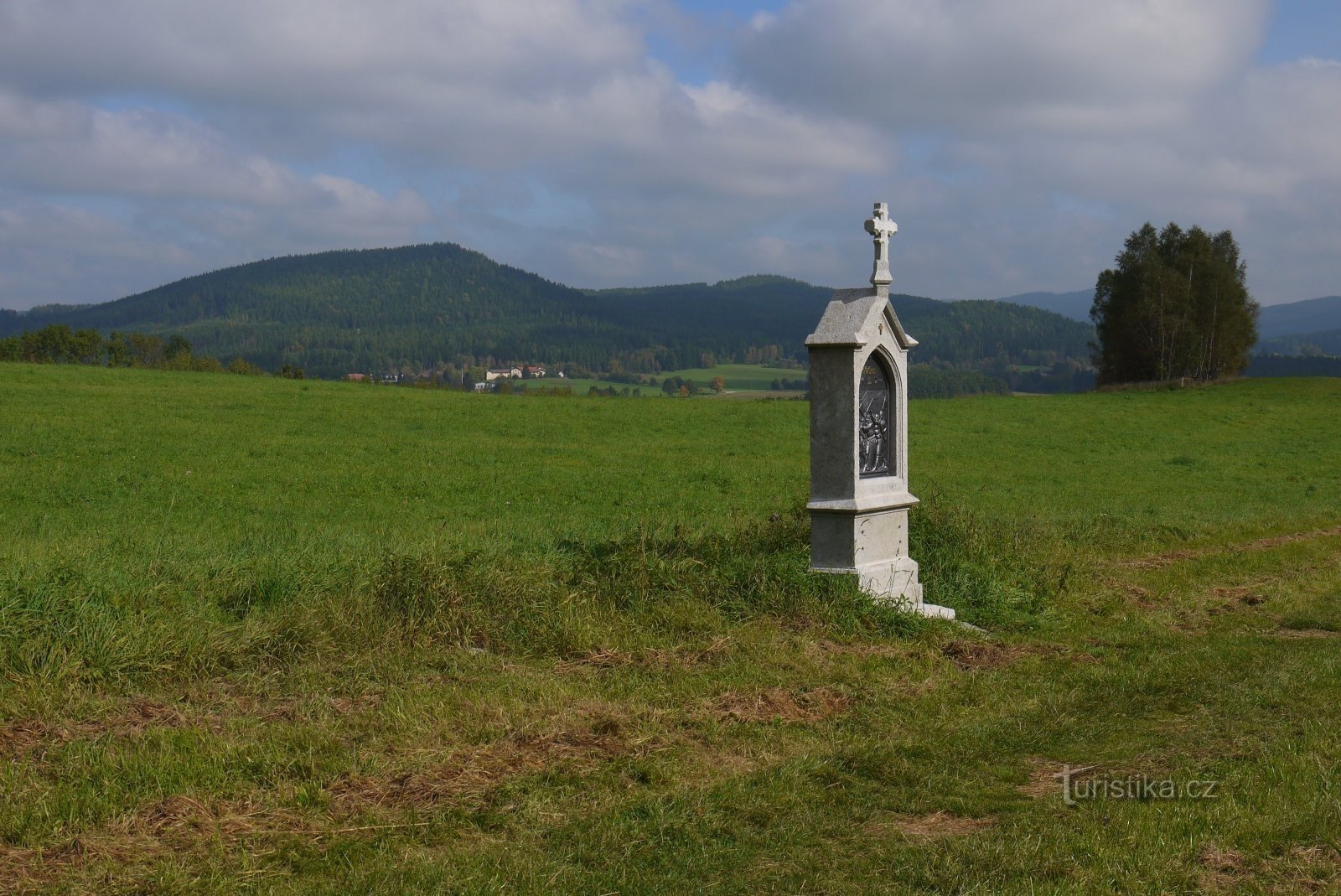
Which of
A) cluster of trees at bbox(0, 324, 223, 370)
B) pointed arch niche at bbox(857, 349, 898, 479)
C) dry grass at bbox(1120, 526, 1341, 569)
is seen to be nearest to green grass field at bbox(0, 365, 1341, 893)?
dry grass at bbox(1120, 526, 1341, 569)

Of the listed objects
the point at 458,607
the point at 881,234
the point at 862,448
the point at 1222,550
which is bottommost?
the point at 1222,550

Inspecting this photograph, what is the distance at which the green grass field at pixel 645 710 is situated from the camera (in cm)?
479

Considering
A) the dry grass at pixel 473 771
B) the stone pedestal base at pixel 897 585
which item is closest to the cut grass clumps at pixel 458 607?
the stone pedestal base at pixel 897 585

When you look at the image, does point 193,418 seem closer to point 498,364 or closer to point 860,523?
point 860,523

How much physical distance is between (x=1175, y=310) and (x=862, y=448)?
6634cm

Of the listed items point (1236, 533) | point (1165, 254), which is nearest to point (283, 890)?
point (1236, 533)

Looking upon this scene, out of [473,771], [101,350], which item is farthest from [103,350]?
[473,771]

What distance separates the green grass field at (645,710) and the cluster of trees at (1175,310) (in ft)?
192

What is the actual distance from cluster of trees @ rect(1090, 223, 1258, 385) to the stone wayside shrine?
64.3 m

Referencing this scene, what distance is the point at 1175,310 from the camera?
69.3m

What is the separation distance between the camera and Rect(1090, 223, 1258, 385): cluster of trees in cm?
6912

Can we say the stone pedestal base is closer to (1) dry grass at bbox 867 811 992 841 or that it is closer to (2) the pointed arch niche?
(2) the pointed arch niche

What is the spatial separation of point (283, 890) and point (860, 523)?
666 cm

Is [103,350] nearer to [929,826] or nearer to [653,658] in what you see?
[653,658]
